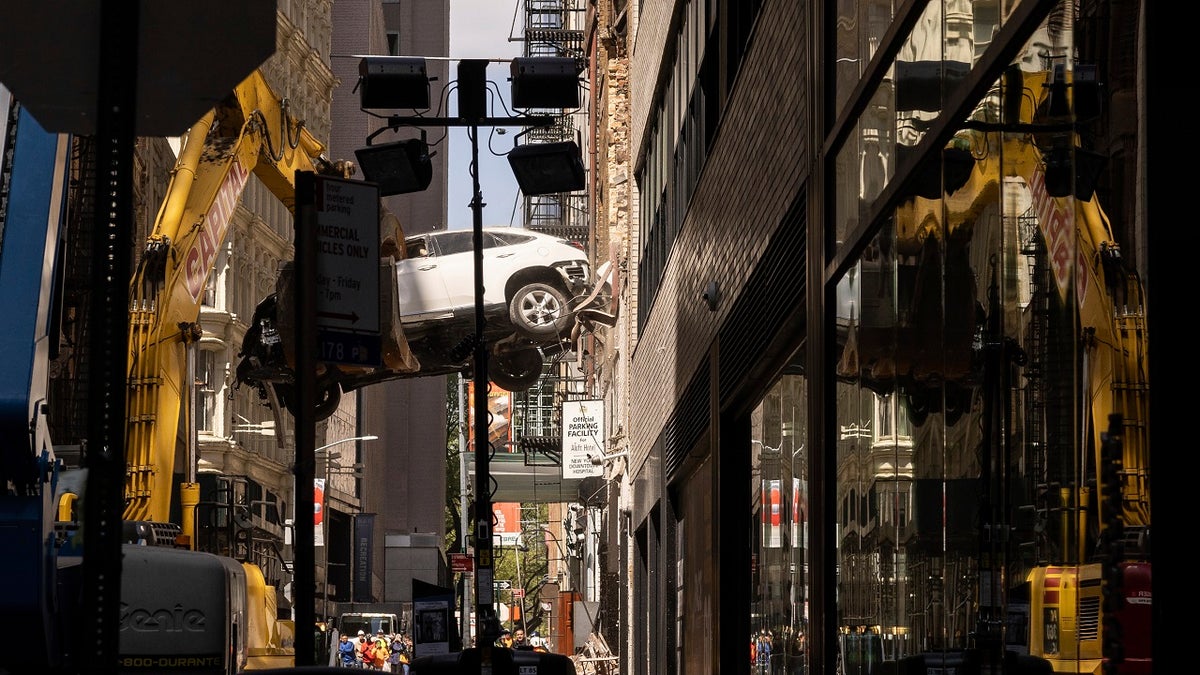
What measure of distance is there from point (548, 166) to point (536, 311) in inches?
782

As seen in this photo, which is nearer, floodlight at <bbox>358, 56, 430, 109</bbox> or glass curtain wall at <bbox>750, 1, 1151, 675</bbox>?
glass curtain wall at <bbox>750, 1, 1151, 675</bbox>

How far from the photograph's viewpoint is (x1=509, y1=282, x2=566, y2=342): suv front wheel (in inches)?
1463

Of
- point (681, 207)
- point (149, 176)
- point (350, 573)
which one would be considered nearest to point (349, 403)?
point (350, 573)

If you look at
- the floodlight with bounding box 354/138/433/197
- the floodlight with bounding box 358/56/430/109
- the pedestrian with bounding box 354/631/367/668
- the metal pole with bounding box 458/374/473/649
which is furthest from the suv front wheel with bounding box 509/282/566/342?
the floodlight with bounding box 354/138/433/197

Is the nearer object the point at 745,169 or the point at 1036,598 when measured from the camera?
the point at 1036,598

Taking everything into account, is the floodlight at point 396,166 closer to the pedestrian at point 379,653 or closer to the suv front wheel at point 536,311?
the suv front wheel at point 536,311

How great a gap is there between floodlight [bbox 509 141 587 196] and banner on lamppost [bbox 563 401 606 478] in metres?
26.1

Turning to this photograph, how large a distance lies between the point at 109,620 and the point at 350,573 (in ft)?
229

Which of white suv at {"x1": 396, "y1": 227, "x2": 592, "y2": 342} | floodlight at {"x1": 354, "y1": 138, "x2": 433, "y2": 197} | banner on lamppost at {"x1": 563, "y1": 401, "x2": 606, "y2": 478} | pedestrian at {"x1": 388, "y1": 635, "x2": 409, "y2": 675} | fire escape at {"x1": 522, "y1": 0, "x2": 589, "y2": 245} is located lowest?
pedestrian at {"x1": 388, "y1": 635, "x2": 409, "y2": 675}

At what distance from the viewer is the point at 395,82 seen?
16.4m

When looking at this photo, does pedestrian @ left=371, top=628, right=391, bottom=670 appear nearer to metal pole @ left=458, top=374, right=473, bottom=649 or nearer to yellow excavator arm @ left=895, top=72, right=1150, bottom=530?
metal pole @ left=458, top=374, right=473, bottom=649

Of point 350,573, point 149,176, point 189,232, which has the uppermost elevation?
point 149,176

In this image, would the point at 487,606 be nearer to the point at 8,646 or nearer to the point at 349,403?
the point at 8,646

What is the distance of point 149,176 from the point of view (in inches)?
1522
